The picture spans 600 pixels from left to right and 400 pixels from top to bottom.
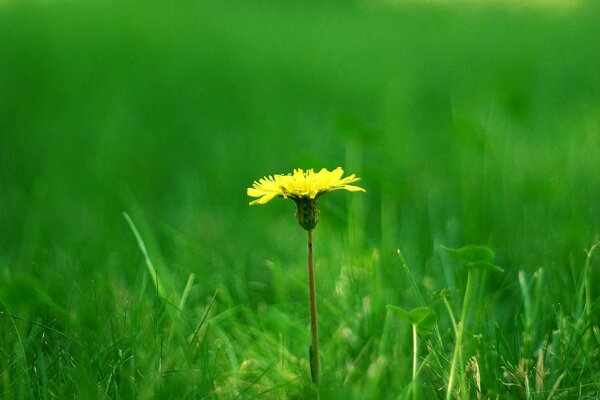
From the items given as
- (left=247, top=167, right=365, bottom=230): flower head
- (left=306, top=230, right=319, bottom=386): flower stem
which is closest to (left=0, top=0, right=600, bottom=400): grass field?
(left=306, top=230, right=319, bottom=386): flower stem

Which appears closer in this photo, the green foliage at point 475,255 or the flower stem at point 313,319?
the flower stem at point 313,319

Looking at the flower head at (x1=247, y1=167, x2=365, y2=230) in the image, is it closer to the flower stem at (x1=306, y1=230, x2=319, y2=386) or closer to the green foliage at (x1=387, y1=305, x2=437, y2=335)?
the flower stem at (x1=306, y1=230, x2=319, y2=386)

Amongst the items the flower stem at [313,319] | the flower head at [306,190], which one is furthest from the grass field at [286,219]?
the flower head at [306,190]

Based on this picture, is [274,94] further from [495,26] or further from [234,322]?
[495,26]

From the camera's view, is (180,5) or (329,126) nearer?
(329,126)

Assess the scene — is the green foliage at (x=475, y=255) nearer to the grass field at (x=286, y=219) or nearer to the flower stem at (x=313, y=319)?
the grass field at (x=286, y=219)

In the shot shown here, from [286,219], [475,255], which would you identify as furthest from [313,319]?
[286,219]

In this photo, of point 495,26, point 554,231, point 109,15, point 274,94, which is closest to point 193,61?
point 274,94

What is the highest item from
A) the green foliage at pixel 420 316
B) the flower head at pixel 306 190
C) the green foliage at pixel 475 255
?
the flower head at pixel 306 190
